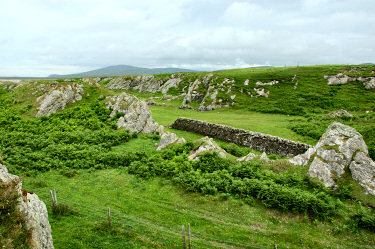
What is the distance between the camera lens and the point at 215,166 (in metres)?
19.5

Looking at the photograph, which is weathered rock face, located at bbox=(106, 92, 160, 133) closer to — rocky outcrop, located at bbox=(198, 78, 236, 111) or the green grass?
the green grass

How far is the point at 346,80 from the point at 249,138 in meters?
50.6

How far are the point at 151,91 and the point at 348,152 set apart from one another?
91976 millimetres

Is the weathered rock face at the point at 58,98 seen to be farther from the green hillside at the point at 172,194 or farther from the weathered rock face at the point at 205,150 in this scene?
the weathered rock face at the point at 205,150

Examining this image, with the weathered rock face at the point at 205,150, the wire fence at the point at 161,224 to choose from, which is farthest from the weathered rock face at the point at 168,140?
the wire fence at the point at 161,224

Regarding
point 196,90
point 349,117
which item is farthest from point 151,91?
point 349,117

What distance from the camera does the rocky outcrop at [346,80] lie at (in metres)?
56.3

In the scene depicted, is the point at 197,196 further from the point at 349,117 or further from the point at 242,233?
the point at 349,117

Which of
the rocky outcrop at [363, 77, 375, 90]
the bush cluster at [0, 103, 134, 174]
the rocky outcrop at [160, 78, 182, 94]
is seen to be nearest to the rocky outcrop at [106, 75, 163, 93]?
the rocky outcrop at [160, 78, 182, 94]

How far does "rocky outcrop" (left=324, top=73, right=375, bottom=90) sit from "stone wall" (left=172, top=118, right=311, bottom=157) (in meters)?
47.3

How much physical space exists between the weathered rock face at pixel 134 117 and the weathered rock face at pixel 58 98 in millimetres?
10158

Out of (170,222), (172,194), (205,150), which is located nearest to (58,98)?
(205,150)

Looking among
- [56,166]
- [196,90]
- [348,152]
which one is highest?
[196,90]

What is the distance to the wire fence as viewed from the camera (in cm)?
1196
